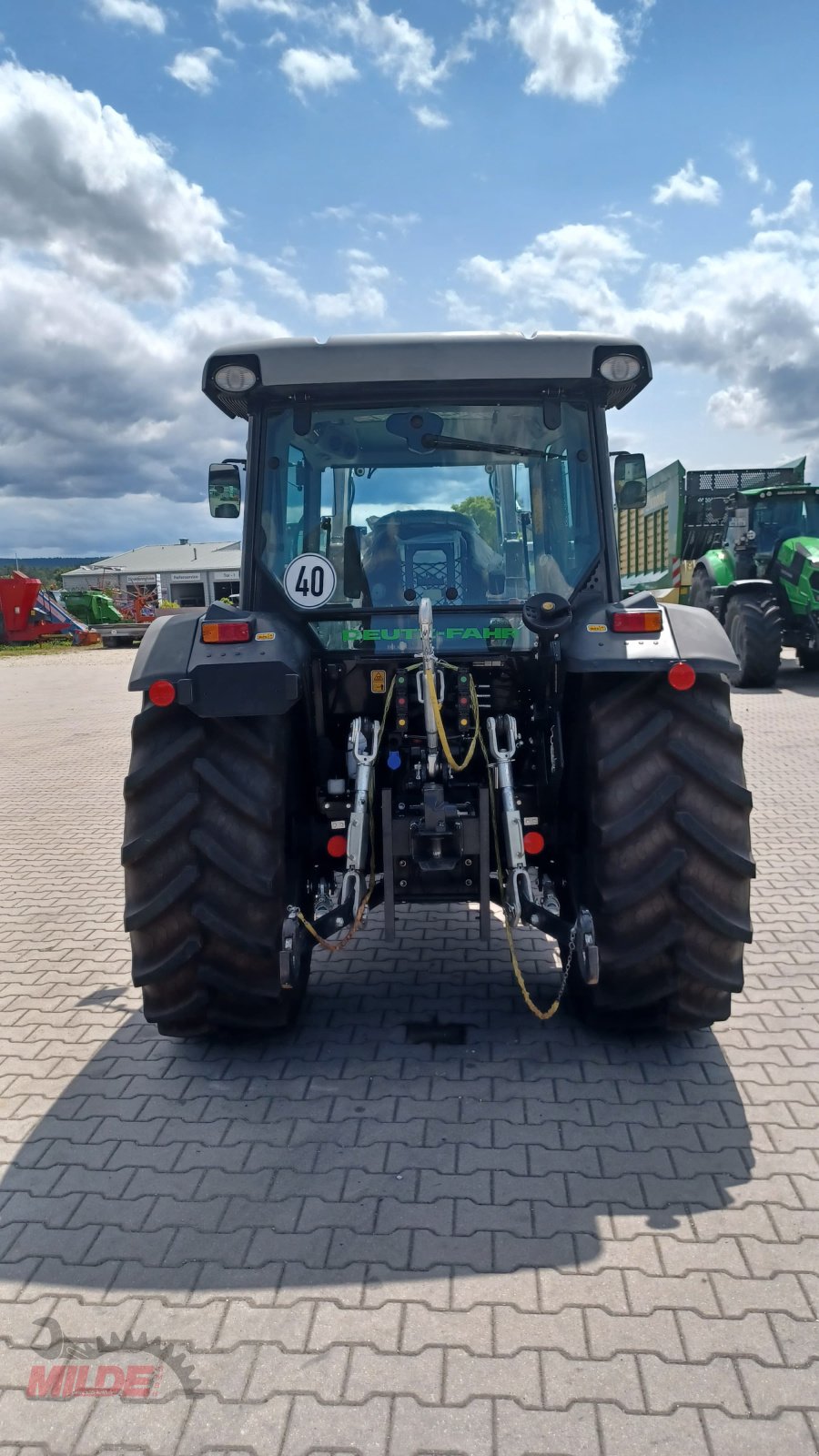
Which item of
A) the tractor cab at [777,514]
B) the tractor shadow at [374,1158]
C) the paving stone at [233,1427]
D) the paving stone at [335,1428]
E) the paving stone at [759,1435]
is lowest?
the paving stone at [233,1427]

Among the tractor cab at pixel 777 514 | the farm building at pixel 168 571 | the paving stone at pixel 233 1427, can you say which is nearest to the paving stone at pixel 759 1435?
the paving stone at pixel 233 1427

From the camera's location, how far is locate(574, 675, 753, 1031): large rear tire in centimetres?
311

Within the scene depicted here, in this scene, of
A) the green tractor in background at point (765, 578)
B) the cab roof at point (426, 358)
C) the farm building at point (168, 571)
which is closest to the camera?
the cab roof at point (426, 358)

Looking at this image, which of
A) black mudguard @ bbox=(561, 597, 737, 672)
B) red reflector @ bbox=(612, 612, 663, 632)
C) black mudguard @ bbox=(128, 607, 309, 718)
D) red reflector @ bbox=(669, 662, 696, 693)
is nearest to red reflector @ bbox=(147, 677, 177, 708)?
black mudguard @ bbox=(128, 607, 309, 718)

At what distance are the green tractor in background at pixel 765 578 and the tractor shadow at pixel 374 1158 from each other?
8.86m

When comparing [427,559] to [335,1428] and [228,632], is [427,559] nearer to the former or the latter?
[228,632]

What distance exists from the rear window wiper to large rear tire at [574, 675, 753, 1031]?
1.01 meters

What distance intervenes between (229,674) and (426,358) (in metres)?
1.29

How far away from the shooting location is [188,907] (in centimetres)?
319

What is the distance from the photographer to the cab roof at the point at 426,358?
10.9 ft

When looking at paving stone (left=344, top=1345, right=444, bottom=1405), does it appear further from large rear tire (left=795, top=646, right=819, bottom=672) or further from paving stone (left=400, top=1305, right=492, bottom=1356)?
large rear tire (left=795, top=646, right=819, bottom=672)

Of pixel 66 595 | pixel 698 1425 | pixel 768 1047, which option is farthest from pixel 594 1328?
pixel 66 595

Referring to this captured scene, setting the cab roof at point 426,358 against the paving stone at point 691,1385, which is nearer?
the paving stone at point 691,1385

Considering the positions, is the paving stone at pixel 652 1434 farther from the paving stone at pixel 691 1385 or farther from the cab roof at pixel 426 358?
the cab roof at pixel 426 358
